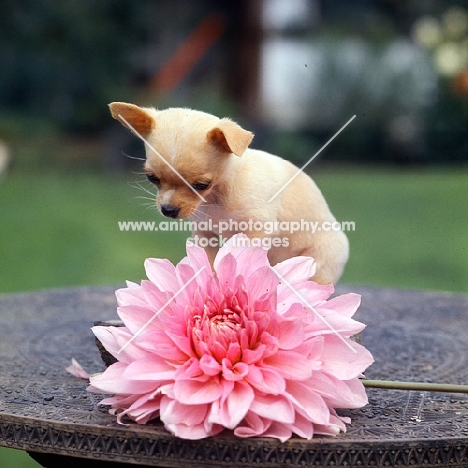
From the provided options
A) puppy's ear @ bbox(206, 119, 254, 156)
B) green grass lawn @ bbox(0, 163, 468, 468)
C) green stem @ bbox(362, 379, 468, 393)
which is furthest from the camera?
green grass lawn @ bbox(0, 163, 468, 468)

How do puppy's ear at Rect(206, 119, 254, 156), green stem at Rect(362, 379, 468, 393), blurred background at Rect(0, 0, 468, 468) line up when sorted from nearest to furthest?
green stem at Rect(362, 379, 468, 393) < puppy's ear at Rect(206, 119, 254, 156) < blurred background at Rect(0, 0, 468, 468)

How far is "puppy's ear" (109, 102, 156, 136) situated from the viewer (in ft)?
4.95

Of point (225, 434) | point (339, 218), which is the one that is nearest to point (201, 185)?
point (225, 434)

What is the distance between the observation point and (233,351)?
4.01 feet

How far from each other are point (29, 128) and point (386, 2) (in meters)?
4.62

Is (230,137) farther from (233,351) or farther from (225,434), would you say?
(225,434)

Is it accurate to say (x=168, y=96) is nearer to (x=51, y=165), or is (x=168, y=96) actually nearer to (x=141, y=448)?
(x=51, y=165)

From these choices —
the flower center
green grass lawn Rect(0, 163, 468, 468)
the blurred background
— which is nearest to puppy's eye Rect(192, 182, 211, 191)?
the flower center

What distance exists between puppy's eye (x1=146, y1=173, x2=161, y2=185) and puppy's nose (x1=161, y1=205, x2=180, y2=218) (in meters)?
0.05

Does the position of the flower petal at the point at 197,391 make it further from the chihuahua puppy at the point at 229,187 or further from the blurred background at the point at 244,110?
the blurred background at the point at 244,110

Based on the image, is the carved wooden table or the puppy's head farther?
the puppy's head

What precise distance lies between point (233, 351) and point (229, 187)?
1.50 feet

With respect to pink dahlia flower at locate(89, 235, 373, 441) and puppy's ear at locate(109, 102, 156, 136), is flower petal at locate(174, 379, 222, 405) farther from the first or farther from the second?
puppy's ear at locate(109, 102, 156, 136)

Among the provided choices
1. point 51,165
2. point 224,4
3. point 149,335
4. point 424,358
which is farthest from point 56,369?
point 224,4
